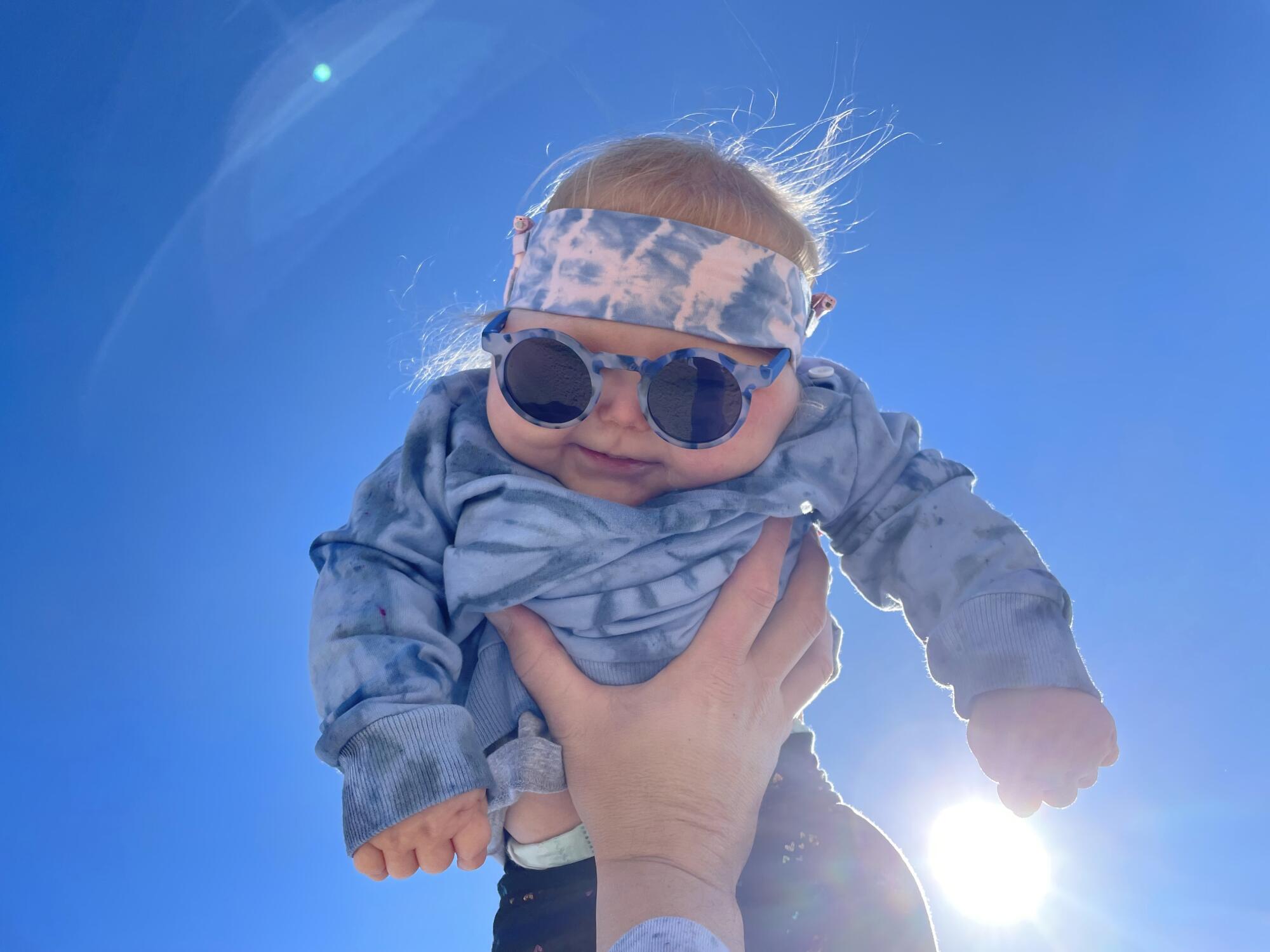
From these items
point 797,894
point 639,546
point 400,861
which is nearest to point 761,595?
point 639,546

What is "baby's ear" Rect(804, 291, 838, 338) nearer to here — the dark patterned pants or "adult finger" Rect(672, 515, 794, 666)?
"adult finger" Rect(672, 515, 794, 666)

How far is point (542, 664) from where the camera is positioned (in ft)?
5.00

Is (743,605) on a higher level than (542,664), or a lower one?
higher

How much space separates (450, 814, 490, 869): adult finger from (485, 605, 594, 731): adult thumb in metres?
0.24

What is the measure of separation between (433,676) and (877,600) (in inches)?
37.6

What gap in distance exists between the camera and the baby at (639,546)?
4.54 feet

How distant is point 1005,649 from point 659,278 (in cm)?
95

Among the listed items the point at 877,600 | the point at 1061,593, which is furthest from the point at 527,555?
the point at 1061,593

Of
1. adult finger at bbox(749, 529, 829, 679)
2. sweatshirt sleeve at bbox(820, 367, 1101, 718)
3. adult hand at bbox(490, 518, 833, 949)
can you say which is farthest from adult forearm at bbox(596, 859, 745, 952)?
sweatshirt sleeve at bbox(820, 367, 1101, 718)

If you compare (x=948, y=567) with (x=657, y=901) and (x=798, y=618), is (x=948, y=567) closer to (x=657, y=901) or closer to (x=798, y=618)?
(x=798, y=618)

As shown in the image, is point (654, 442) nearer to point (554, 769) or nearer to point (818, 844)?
point (554, 769)

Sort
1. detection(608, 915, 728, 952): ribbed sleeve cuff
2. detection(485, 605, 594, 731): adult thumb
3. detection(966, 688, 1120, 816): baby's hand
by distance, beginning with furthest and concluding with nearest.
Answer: detection(485, 605, 594, 731): adult thumb
detection(966, 688, 1120, 816): baby's hand
detection(608, 915, 728, 952): ribbed sleeve cuff

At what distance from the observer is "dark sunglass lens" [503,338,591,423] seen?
1.55m

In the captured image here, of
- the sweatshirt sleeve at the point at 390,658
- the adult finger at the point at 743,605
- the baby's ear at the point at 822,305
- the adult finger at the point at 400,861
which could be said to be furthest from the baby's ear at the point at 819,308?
the adult finger at the point at 400,861
